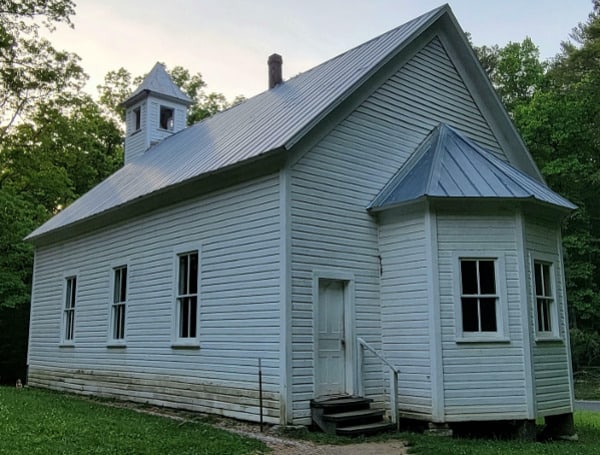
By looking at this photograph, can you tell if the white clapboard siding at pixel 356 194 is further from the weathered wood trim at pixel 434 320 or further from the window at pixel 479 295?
the window at pixel 479 295

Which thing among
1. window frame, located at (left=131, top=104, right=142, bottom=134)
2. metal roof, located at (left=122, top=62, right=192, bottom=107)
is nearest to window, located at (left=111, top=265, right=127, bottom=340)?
window frame, located at (left=131, top=104, right=142, bottom=134)

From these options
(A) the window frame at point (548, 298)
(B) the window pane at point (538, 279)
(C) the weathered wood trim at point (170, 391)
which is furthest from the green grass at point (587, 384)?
(C) the weathered wood trim at point (170, 391)

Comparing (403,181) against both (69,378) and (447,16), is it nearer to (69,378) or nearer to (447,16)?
(447,16)

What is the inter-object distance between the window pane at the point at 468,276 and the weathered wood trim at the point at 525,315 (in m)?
0.75

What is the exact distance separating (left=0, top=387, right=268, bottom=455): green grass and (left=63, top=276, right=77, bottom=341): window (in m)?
5.03

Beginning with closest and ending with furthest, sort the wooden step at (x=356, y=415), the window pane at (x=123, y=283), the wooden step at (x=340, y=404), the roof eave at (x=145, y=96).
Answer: the wooden step at (x=356, y=415) → the wooden step at (x=340, y=404) → the window pane at (x=123, y=283) → the roof eave at (x=145, y=96)

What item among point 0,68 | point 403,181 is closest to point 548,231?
point 403,181

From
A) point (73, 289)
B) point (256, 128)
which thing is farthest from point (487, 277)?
point (73, 289)

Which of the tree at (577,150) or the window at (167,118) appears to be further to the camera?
the tree at (577,150)

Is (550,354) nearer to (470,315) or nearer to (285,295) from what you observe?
(470,315)

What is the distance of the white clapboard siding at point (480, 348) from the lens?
10.0 m

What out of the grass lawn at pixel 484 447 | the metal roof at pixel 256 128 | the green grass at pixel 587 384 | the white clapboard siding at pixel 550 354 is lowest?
the green grass at pixel 587 384

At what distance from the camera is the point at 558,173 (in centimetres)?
2950

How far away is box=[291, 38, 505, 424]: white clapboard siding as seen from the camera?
395 inches
